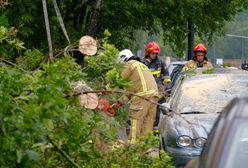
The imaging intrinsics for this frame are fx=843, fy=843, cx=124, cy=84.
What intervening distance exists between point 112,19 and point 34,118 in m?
14.5

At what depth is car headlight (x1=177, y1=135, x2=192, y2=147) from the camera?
947 cm

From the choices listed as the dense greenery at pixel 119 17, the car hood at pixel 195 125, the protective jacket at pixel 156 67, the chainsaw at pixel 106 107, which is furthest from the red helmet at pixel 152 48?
the chainsaw at pixel 106 107

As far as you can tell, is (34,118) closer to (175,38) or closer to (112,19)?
(112,19)

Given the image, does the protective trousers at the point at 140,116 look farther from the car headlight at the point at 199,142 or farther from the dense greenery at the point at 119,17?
the dense greenery at the point at 119,17

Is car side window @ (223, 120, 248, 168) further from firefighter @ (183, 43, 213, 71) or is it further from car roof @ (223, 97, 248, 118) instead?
firefighter @ (183, 43, 213, 71)

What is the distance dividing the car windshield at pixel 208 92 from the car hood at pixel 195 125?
31cm

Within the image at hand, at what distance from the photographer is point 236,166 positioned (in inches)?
179

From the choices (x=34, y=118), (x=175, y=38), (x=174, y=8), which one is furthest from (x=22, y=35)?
(x=34, y=118)

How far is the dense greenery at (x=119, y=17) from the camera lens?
17806 millimetres

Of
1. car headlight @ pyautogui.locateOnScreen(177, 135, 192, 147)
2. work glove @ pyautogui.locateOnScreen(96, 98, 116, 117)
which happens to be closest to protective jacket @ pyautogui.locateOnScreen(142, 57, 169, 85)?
car headlight @ pyautogui.locateOnScreen(177, 135, 192, 147)

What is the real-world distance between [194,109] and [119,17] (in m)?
9.76

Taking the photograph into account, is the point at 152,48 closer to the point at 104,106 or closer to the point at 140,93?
the point at 140,93

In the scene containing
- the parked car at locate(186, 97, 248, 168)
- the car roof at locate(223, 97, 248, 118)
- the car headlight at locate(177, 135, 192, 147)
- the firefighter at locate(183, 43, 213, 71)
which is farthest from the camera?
the firefighter at locate(183, 43, 213, 71)

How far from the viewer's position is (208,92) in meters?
10.8
